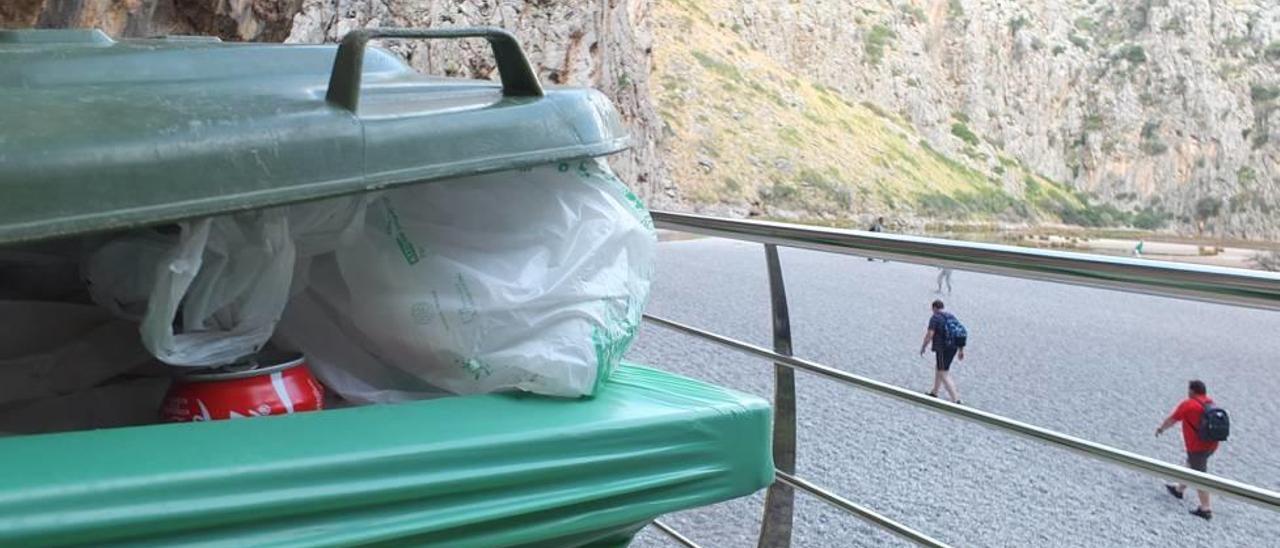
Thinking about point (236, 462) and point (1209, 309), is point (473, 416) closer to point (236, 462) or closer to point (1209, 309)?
point (236, 462)

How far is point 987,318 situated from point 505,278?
52.6 feet

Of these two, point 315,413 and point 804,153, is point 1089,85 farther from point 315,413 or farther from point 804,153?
point 315,413

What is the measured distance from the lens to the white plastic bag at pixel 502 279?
1243mm

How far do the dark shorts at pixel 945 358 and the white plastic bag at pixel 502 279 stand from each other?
9440 millimetres

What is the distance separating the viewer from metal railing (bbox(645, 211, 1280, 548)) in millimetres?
1062

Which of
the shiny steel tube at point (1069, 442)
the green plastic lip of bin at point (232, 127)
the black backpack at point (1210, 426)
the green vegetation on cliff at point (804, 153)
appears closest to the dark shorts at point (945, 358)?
the black backpack at point (1210, 426)

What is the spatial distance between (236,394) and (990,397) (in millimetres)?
10298

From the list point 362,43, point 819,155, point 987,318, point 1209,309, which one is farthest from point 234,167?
point 819,155

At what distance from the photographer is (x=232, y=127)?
1.02 m

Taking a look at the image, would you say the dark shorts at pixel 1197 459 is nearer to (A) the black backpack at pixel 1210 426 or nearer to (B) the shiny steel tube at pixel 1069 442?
(A) the black backpack at pixel 1210 426

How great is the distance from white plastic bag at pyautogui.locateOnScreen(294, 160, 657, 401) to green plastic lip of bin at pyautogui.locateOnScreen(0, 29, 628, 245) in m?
0.09

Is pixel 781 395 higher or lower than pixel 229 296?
lower

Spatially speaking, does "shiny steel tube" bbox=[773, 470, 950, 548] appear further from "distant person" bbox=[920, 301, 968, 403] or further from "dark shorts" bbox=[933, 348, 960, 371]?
"dark shorts" bbox=[933, 348, 960, 371]

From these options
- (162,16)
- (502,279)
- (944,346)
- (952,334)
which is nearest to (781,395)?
(502,279)
